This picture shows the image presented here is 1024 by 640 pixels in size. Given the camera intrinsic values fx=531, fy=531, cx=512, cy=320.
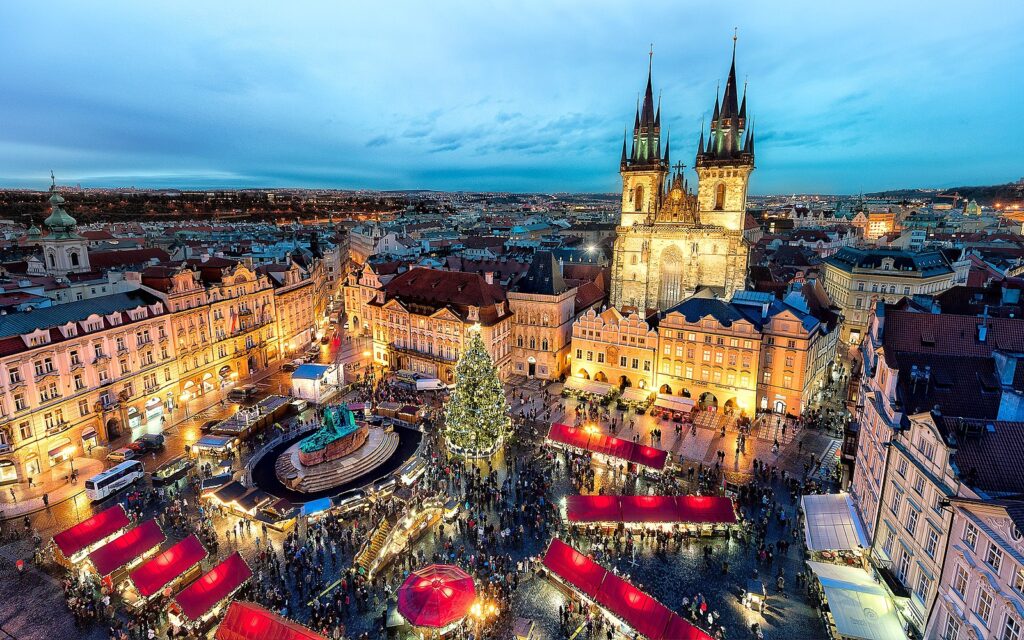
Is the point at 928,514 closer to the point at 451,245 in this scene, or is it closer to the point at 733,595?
the point at 733,595

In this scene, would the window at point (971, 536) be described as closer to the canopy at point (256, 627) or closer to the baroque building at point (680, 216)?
the canopy at point (256, 627)

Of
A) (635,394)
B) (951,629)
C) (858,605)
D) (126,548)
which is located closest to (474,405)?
(635,394)

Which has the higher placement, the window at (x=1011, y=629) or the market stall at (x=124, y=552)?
the window at (x=1011, y=629)

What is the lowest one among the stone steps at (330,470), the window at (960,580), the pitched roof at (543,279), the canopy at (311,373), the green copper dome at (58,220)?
the stone steps at (330,470)

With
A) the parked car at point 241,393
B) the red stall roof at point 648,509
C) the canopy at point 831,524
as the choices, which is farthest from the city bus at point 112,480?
the canopy at point 831,524

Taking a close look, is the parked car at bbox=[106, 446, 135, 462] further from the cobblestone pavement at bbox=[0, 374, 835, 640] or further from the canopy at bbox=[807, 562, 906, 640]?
the canopy at bbox=[807, 562, 906, 640]

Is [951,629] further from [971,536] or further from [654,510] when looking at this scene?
[654,510]
